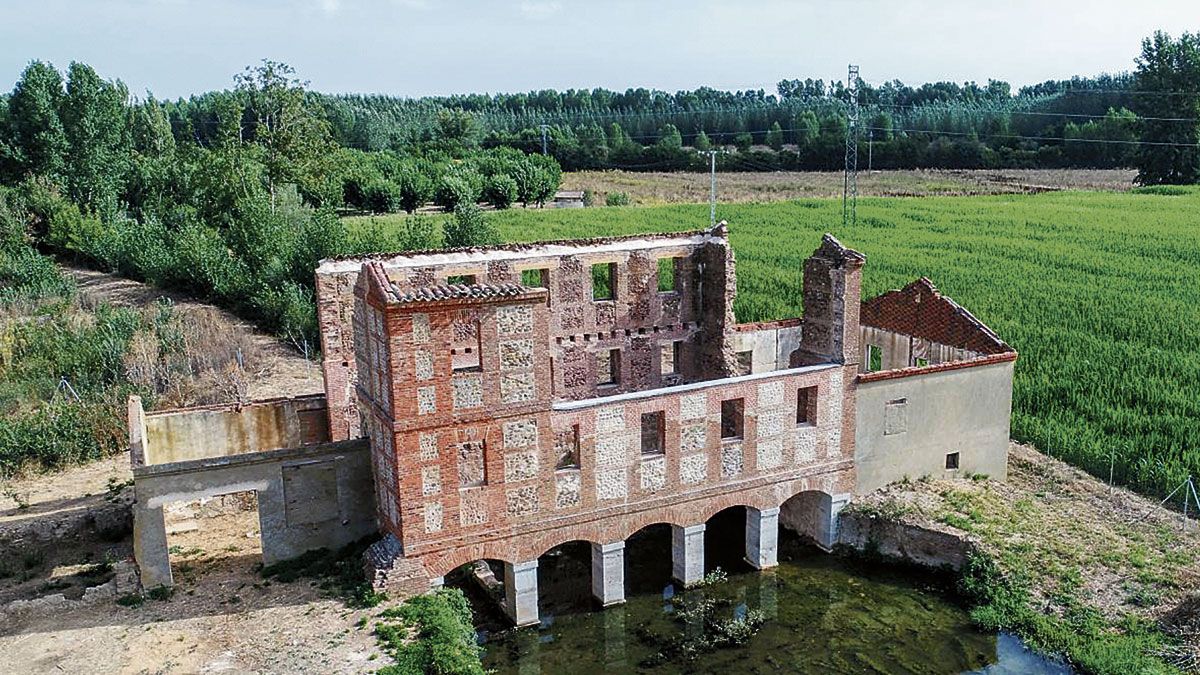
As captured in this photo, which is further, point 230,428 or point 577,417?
point 230,428

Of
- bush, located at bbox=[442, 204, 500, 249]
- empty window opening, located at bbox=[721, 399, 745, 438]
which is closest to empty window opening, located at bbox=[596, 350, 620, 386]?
empty window opening, located at bbox=[721, 399, 745, 438]

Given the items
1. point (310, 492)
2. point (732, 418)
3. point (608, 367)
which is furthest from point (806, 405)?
point (310, 492)

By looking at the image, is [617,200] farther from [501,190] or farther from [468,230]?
[468,230]

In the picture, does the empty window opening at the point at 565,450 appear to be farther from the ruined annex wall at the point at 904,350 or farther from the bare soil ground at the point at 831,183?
the bare soil ground at the point at 831,183

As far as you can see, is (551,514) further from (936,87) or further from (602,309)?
(936,87)

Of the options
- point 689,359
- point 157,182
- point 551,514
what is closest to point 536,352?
point 551,514

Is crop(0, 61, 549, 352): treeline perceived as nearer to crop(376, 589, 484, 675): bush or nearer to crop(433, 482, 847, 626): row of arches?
crop(433, 482, 847, 626): row of arches
